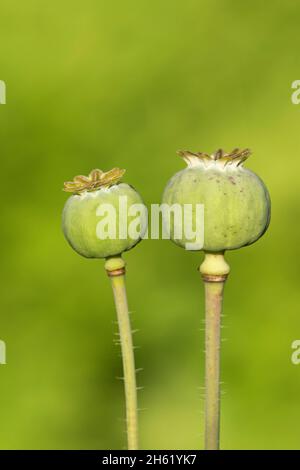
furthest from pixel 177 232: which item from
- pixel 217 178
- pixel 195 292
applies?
pixel 195 292

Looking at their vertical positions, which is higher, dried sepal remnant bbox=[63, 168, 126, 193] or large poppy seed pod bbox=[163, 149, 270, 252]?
dried sepal remnant bbox=[63, 168, 126, 193]

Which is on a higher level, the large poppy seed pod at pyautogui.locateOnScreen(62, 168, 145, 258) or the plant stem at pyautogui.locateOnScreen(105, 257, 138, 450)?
the large poppy seed pod at pyautogui.locateOnScreen(62, 168, 145, 258)

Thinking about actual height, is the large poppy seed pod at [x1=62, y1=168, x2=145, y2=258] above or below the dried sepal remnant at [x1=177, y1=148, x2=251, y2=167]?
below

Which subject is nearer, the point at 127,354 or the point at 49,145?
the point at 127,354

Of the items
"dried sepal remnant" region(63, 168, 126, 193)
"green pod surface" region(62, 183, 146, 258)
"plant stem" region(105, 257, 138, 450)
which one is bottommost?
"plant stem" region(105, 257, 138, 450)

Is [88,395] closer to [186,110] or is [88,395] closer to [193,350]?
→ [193,350]
